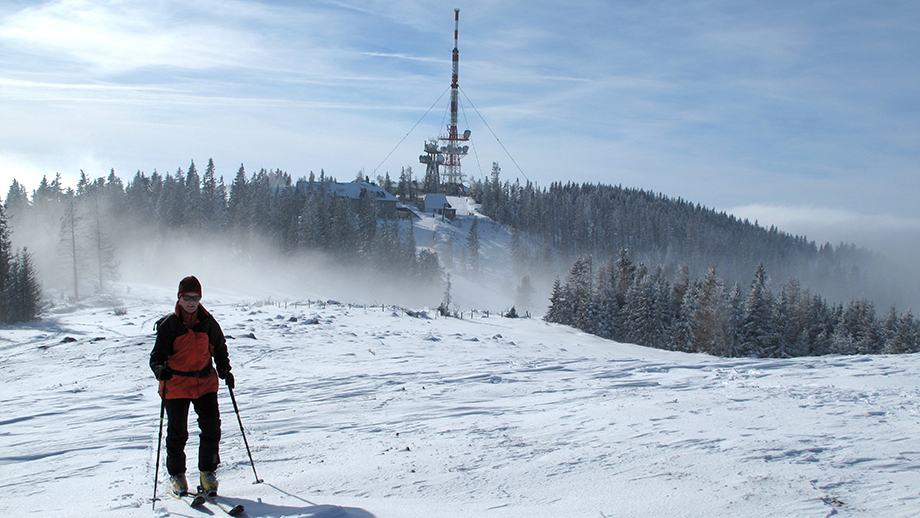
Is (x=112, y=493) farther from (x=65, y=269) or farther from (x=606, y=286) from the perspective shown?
(x=65, y=269)

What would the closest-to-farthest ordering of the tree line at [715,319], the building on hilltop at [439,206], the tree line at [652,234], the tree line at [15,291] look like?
the tree line at [15,291] < the tree line at [715,319] < the building on hilltop at [439,206] < the tree line at [652,234]

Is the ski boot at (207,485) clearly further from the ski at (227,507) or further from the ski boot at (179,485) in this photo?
the ski boot at (179,485)

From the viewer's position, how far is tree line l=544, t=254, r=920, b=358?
3988 centimetres

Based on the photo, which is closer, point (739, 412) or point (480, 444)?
point (480, 444)

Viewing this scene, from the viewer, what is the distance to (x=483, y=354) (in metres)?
14.6

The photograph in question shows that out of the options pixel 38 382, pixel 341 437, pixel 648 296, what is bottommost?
pixel 648 296

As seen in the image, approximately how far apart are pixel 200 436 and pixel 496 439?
3349 millimetres

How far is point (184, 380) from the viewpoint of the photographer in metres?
4.84

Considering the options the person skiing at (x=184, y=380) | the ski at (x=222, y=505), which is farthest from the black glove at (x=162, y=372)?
the ski at (x=222, y=505)

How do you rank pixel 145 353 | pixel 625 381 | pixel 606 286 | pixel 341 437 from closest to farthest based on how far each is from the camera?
pixel 341 437 → pixel 625 381 → pixel 145 353 → pixel 606 286

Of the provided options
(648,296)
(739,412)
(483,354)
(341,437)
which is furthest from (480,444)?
(648,296)

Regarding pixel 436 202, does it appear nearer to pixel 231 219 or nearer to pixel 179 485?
pixel 231 219

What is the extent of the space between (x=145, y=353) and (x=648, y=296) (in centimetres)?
4010

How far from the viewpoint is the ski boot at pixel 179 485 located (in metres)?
4.70
